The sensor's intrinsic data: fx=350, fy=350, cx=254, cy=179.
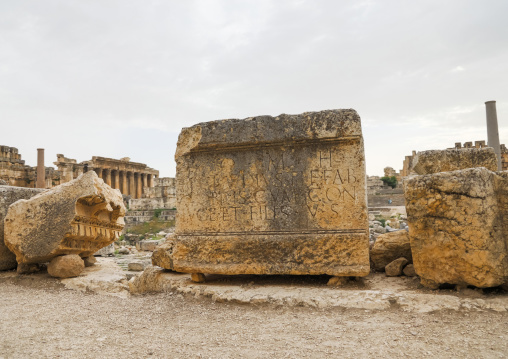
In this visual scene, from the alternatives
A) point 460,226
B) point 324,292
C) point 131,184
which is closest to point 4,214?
point 324,292

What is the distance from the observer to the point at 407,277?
3055mm

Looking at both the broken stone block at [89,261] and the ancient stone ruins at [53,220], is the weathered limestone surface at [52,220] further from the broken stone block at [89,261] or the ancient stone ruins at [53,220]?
the broken stone block at [89,261]

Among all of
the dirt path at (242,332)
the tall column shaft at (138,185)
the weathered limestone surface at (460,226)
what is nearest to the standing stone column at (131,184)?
the tall column shaft at (138,185)

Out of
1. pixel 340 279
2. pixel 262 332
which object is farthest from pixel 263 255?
pixel 262 332

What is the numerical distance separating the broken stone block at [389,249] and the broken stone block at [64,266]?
3.33 metres

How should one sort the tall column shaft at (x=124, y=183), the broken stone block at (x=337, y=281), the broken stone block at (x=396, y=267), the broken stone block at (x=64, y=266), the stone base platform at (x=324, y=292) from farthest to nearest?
the tall column shaft at (x=124, y=183) < the broken stone block at (x=64, y=266) < the broken stone block at (x=396, y=267) < the broken stone block at (x=337, y=281) < the stone base platform at (x=324, y=292)

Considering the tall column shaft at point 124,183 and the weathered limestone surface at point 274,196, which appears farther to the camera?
the tall column shaft at point 124,183

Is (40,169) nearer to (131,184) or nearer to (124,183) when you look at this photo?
(124,183)

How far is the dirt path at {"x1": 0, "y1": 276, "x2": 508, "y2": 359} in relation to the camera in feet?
6.38

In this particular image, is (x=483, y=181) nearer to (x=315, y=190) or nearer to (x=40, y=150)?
(x=315, y=190)

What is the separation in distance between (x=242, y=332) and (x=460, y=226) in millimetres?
1700

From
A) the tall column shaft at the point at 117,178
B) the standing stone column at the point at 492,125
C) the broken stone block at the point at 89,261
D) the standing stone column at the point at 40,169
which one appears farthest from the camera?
the tall column shaft at the point at 117,178

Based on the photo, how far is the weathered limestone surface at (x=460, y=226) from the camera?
96.0 inches

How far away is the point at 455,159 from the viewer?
10.0 feet
